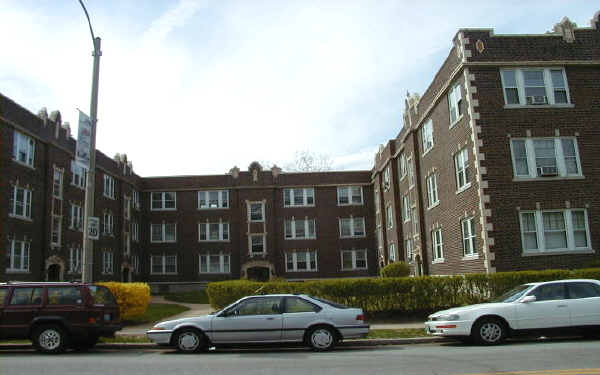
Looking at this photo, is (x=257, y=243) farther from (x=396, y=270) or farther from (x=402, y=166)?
(x=396, y=270)

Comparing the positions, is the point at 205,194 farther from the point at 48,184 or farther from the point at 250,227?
the point at 48,184

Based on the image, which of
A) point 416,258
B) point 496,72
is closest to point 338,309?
point 496,72

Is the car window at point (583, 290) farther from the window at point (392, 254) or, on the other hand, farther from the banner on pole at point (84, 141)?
the window at point (392, 254)

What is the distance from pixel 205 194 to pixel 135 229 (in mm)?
6404

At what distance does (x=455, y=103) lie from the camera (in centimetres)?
2181

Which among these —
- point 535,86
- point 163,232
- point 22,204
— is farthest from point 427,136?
point 163,232

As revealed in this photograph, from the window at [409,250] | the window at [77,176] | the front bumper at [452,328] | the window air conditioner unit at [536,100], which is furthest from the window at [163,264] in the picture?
the front bumper at [452,328]

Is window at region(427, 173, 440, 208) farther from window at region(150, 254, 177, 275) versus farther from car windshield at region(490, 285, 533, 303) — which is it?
window at region(150, 254, 177, 275)

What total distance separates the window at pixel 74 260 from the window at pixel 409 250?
805 inches

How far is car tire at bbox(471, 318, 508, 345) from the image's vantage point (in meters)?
11.8

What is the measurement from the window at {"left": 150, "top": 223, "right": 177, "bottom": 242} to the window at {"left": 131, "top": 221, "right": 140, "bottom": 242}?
3.47 ft

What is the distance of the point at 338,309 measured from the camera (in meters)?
11.9

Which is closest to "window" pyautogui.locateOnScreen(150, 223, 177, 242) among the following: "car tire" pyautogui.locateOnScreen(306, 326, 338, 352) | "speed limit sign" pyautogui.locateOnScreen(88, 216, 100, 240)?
"speed limit sign" pyautogui.locateOnScreen(88, 216, 100, 240)

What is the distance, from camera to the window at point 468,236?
66.2 ft
